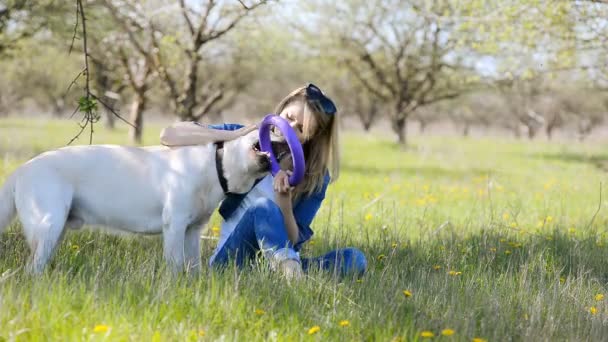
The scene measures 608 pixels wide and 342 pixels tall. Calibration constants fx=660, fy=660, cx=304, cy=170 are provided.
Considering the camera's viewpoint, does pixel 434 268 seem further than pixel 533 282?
Yes

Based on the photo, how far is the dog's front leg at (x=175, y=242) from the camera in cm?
387

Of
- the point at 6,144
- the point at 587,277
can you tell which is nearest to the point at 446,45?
the point at 6,144

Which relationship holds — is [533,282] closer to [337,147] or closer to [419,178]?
[337,147]

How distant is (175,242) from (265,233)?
21.7 inches

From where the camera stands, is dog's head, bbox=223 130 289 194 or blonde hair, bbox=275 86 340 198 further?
blonde hair, bbox=275 86 340 198

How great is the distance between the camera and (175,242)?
3877 millimetres

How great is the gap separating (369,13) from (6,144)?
1220 cm

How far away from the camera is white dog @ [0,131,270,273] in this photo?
376 centimetres

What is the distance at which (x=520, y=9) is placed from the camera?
10.3 m

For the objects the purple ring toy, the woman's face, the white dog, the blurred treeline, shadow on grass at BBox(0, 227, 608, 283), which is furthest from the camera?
the blurred treeline

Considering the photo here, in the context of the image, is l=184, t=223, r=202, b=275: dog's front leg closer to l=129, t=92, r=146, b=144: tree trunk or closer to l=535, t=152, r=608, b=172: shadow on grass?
l=535, t=152, r=608, b=172: shadow on grass

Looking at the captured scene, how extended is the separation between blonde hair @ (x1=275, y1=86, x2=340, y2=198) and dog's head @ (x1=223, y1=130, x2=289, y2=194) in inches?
14.8

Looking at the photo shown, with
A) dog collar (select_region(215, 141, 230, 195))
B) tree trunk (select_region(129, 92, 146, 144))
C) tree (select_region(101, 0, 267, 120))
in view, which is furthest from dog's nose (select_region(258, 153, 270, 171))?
tree trunk (select_region(129, 92, 146, 144))

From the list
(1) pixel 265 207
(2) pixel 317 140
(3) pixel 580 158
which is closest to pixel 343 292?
(1) pixel 265 207
